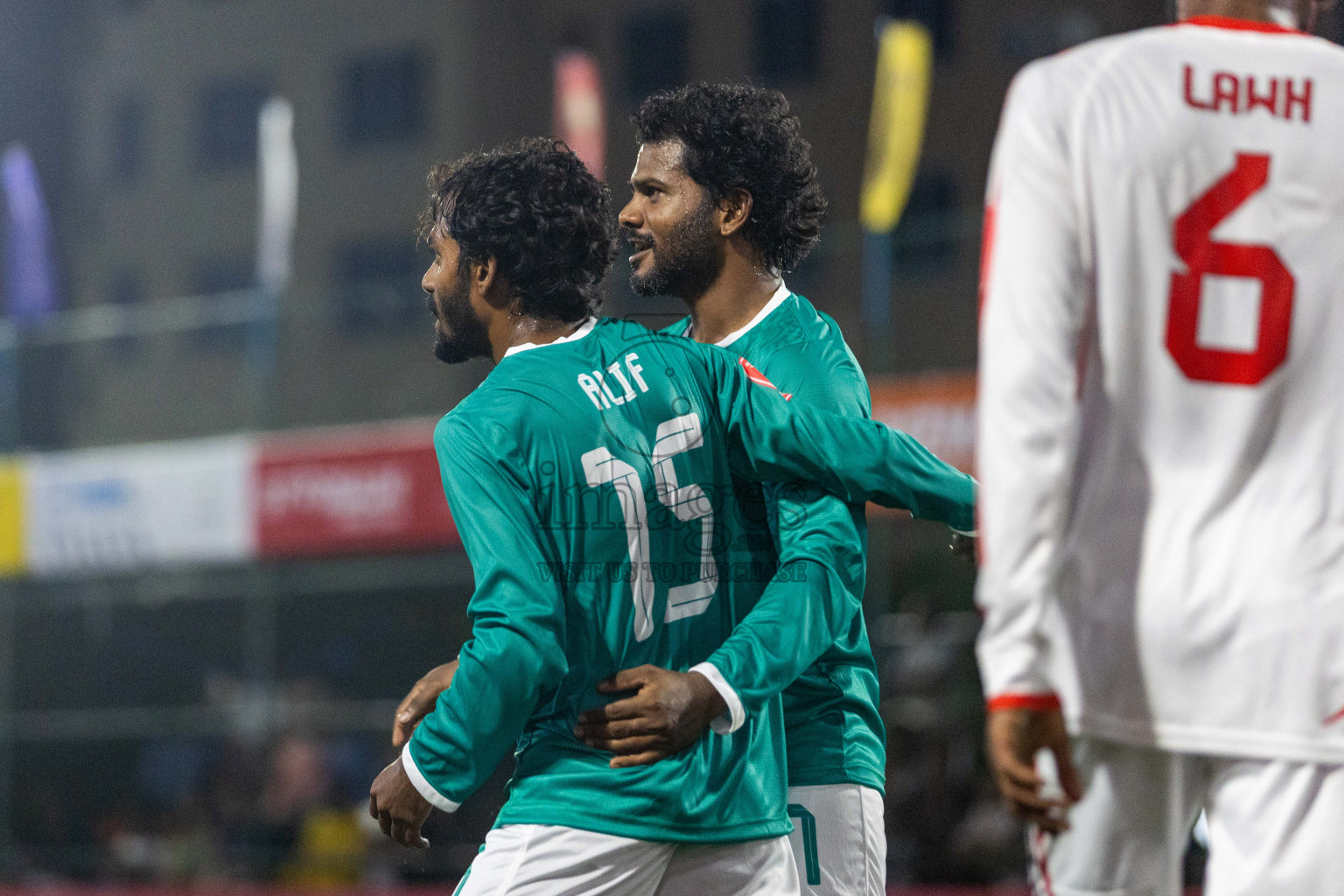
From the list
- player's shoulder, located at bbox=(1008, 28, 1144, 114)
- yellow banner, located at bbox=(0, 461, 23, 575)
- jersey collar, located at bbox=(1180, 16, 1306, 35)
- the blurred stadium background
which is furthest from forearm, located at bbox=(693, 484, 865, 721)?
yellow banner, located at bbox=(0, 461, 23, 575)

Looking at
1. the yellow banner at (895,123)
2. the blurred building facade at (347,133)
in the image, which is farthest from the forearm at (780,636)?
the blurred building facade at (347,133)

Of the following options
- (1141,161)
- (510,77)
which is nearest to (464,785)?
(1141,161)

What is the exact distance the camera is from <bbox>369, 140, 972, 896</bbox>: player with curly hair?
243 centimetres

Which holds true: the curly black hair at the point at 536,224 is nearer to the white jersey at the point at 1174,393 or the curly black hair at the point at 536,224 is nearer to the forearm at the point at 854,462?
the forearm at the point at 854,462

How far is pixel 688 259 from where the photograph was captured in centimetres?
330

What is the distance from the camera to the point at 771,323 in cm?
321

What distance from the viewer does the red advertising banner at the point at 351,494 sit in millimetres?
12016

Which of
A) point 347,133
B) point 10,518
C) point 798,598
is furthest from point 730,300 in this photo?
point 347,133

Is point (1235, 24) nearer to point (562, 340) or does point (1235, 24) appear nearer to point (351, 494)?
point (562, 340)

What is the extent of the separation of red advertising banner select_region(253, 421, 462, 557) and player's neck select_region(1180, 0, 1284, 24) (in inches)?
394

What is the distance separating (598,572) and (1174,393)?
0.94 m

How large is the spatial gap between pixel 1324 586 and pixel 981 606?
387 mm

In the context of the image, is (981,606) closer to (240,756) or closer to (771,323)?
(771,323)

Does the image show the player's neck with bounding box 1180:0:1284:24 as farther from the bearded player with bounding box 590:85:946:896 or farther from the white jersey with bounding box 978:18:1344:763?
the bearded player with bounding box 590:85:946:896
